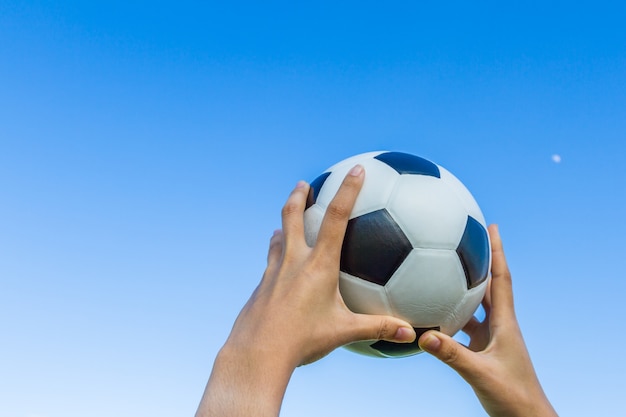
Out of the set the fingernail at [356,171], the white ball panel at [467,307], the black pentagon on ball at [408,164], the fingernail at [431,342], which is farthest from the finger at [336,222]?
the white ball panel at [467,307]

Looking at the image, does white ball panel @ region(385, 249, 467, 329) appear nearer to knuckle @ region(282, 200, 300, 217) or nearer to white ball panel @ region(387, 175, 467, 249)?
white ball panel @ region(387, 175, 467, 249)

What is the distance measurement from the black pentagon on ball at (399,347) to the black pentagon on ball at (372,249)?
0.50 m

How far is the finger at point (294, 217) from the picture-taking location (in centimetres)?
382

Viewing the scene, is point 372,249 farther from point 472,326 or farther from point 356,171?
point 472,326

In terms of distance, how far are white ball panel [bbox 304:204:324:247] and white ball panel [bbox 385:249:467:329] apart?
60 cm

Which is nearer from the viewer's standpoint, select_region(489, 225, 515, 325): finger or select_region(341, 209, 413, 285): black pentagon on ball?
select_region(341, 209, 413, 285): black pentagon on ball

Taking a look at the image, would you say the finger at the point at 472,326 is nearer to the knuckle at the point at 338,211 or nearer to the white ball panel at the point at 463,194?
the white ball panel at the point at 463,194

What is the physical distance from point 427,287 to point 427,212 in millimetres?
530

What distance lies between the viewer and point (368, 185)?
172 inches

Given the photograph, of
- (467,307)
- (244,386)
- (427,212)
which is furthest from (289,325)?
(467,307)

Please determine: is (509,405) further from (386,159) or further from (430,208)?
(386,159)

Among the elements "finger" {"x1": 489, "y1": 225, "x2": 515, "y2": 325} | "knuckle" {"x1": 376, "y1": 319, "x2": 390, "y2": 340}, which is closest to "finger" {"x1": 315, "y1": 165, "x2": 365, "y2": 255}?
"knuckle" {"x1": 376, "y1": 319, "x2": 390, "y2": 340}

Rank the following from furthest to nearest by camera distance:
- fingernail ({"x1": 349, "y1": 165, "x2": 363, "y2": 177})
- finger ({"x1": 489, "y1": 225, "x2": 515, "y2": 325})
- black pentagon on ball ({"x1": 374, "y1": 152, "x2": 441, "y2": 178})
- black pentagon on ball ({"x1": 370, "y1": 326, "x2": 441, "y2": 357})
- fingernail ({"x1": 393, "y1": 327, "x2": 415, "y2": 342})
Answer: black pentagon on ball ({"x1": 374, "y1": 152, "x2": 441, "y2": 178})
finger ({"x1": 489, "y1": 225, "x2": 515, "y2": 325})
black pentagon on ball ({"x1": 370, "y1": 326, "x2": 441, "y2": 357})
fingernail ({"x1": 349, "y1": 165, "x2": 363, "y2": 177})
fingernail ({"x1": 393, "y1": 327, "x2": 415, "y2": 342})

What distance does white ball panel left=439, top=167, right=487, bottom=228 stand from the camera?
4625 millimetres
